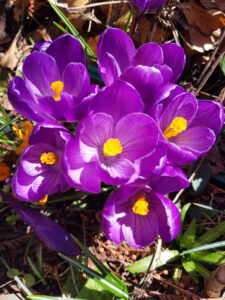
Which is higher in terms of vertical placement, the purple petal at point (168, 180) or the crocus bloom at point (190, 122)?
the crocus bloom at point (190, 122)

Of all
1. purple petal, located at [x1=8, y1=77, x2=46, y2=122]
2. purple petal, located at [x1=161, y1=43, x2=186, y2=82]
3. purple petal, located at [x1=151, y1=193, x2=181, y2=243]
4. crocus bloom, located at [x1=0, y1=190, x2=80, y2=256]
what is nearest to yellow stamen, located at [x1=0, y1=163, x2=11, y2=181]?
crocus bloom, located at [x1=0, y1=190, x2=80, y2=256]

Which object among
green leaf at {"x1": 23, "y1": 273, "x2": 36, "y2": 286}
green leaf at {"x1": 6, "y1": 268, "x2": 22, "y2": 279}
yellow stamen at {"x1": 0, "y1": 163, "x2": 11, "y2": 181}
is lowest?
green leaf at {"x1": 23, "y1": 273, "x2": 36, "y2": 286}

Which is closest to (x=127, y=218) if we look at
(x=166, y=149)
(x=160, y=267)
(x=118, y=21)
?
(x=166, y=149)

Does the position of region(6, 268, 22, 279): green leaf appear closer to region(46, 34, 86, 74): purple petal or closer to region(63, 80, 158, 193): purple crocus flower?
region(63, 80, 158, 193): purple crocus flower

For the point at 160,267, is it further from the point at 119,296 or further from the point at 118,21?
the point at 118,21

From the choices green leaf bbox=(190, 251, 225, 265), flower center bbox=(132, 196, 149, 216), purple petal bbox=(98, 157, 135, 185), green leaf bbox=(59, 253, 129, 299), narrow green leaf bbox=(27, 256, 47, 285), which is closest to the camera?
purple petal bbox=(98, 157, 135, 185)

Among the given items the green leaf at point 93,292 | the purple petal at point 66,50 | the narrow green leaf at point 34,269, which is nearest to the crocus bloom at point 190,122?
the purple petal at point 66,50

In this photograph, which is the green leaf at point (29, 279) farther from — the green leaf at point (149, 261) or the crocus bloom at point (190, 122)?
the crocus bloom at point (190, 122)

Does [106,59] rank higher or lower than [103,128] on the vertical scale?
higher
